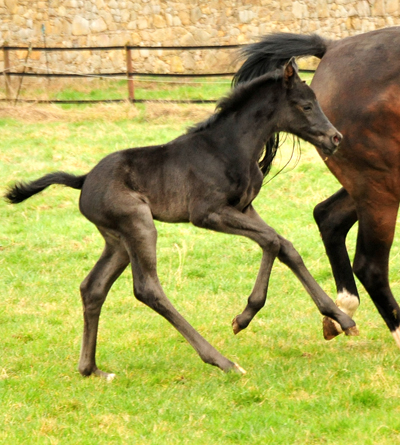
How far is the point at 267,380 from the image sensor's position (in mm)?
4258

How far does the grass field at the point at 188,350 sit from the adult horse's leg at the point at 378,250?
28cm

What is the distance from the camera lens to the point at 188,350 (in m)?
5.02

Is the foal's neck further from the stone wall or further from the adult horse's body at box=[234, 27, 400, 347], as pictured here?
the stone wall

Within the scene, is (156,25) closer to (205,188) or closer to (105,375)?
(205,188)

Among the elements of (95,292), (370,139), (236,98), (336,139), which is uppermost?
(236,98)

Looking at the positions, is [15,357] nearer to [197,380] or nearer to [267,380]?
[197,380]

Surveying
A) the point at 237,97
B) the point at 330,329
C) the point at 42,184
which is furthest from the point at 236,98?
the point at 330,329

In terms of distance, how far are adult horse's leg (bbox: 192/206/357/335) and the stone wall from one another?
13474 mm

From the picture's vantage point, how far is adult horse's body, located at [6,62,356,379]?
169 inches

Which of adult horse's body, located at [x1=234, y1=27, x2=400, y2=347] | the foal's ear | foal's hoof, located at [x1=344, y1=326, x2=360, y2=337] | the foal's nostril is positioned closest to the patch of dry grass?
adult horse's body, located at [x1=234, y1=27, x2=400, y2=347]

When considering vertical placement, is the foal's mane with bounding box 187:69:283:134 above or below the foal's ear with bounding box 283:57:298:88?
below

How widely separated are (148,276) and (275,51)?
6.47 feet

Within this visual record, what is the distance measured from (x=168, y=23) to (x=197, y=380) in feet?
46.9

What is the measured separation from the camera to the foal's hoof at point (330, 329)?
4785 millimetres
